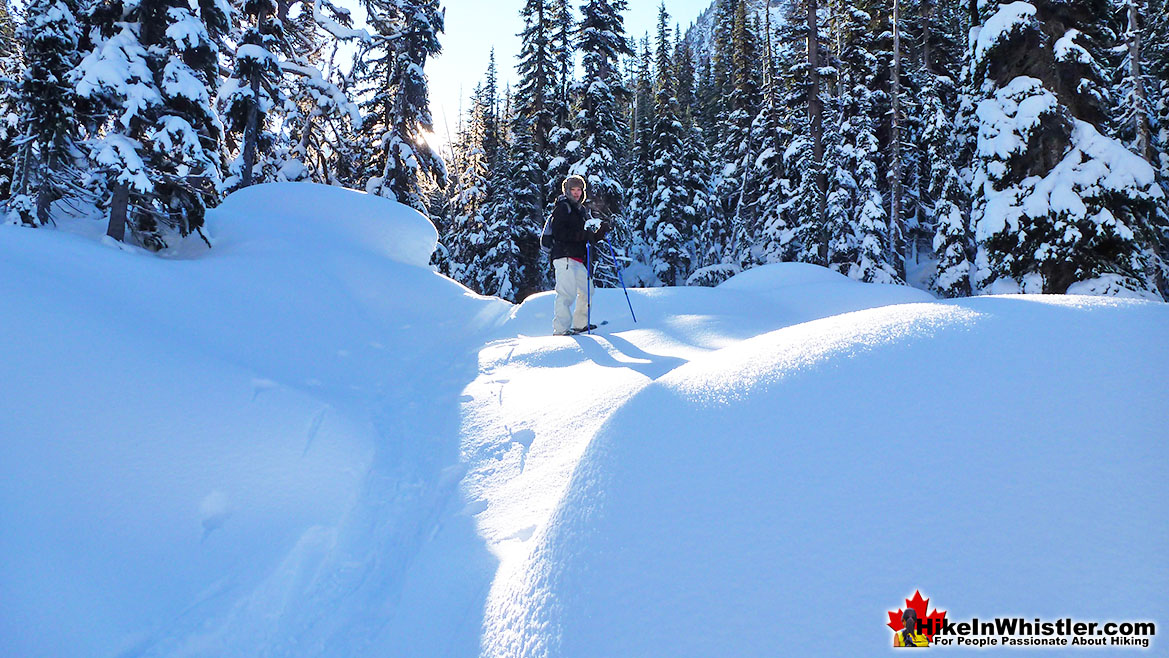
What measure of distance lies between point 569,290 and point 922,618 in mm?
7117

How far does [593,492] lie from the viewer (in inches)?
117

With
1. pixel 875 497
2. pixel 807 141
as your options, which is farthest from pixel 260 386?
pixel 807 141

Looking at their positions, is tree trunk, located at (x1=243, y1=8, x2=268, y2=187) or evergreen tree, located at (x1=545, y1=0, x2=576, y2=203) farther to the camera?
evergreen tree, located at (x1=545, y1=0, x2=576, y2=203)

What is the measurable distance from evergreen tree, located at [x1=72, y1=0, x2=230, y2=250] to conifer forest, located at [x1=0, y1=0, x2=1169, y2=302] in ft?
0.14

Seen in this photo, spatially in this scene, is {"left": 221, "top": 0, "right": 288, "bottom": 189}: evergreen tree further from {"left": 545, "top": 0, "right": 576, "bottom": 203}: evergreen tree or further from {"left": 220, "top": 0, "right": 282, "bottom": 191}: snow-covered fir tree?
{"left": 545, "top": 0, "right": 576, "bottom": 203}: evergreen tree

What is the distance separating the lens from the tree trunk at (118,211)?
32.1 feet

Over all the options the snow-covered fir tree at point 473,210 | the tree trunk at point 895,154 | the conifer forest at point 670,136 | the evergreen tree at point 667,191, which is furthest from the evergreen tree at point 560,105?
the tree trunk at point 895,154

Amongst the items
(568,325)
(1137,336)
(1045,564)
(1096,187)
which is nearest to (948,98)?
(1096,187)

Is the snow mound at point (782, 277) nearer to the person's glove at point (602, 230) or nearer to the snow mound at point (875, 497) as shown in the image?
the person's glove at point (602, 230)

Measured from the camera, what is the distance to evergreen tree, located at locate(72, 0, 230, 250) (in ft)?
30.9

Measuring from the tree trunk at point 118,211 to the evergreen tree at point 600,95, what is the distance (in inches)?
603

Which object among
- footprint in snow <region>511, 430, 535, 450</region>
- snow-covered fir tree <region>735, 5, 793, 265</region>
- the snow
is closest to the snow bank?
footprint in snow <region>511, 430, 535, 450</region>

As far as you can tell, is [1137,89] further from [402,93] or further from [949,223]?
[402,93]

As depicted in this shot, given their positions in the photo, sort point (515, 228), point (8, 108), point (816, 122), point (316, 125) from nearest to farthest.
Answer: point (8, 108) → point (316, 125) → point (816, 122) → point (515, 228)
